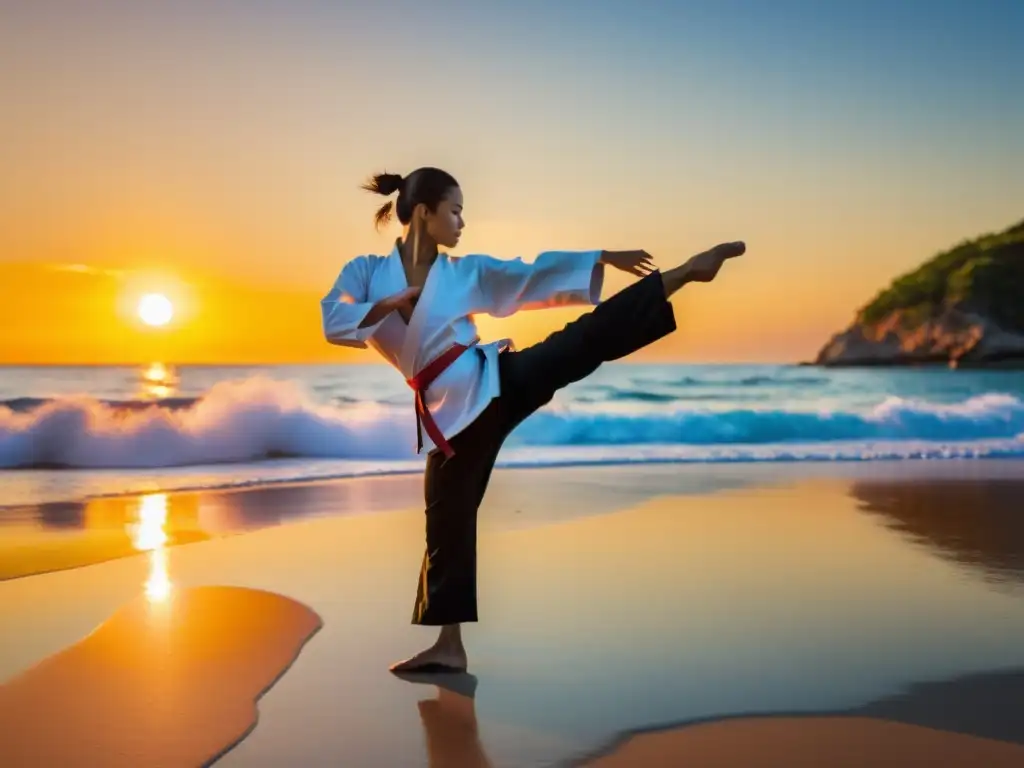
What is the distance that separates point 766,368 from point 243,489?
64.1 ft

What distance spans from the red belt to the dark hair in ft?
1.16

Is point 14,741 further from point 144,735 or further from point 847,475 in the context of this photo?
point 847,475

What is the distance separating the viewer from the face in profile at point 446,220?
2629mm

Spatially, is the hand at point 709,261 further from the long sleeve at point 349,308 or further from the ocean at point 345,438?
the ocean at point 345,438

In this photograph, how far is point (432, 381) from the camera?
8.57ft

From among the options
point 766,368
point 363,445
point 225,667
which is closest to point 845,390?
point 766,368

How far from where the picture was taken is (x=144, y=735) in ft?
6.75

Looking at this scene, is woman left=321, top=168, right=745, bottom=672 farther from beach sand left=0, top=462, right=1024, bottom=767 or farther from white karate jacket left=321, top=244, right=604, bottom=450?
beach sand left=0, top=462, right=1024, bottom=767

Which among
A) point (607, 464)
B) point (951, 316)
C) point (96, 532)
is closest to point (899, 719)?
point (96, 532)

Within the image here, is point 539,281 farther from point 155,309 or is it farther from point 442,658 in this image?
point 155,309

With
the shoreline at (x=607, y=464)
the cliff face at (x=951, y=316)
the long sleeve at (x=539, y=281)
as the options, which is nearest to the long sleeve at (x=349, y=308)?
the long sleeve at (x=539, y=281)

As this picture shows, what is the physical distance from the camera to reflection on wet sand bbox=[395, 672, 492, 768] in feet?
6.43

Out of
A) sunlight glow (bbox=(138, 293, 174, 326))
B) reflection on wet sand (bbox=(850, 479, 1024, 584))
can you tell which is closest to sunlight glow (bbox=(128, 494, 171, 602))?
reflection on wet sand (bbox=(850, 479, 1024, 584))

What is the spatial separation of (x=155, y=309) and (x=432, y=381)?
604 inches
